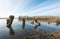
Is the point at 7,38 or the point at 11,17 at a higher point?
the point at 11,17

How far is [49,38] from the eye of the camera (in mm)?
30922

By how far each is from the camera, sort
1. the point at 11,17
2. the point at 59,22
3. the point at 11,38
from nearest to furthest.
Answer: the point at 11,38 → the point at 11,17 → the point at 59,22

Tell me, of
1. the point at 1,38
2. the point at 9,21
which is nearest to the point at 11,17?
the point at 9,21

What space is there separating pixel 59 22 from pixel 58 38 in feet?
131

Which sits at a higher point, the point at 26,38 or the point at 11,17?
the point at 11,17

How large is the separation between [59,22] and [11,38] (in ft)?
148

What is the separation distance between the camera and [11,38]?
98.4ft

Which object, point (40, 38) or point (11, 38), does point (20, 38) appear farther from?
point (40, 38)

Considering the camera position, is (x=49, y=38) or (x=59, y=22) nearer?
(x=49, y=38)

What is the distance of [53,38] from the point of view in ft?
102

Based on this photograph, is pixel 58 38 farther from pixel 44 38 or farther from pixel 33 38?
pixel 33 38

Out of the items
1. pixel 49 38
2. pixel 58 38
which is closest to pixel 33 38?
pixel 49 38

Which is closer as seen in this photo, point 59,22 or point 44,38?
point 44,38

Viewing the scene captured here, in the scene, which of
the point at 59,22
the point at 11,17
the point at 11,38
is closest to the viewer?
the point at 11,38
